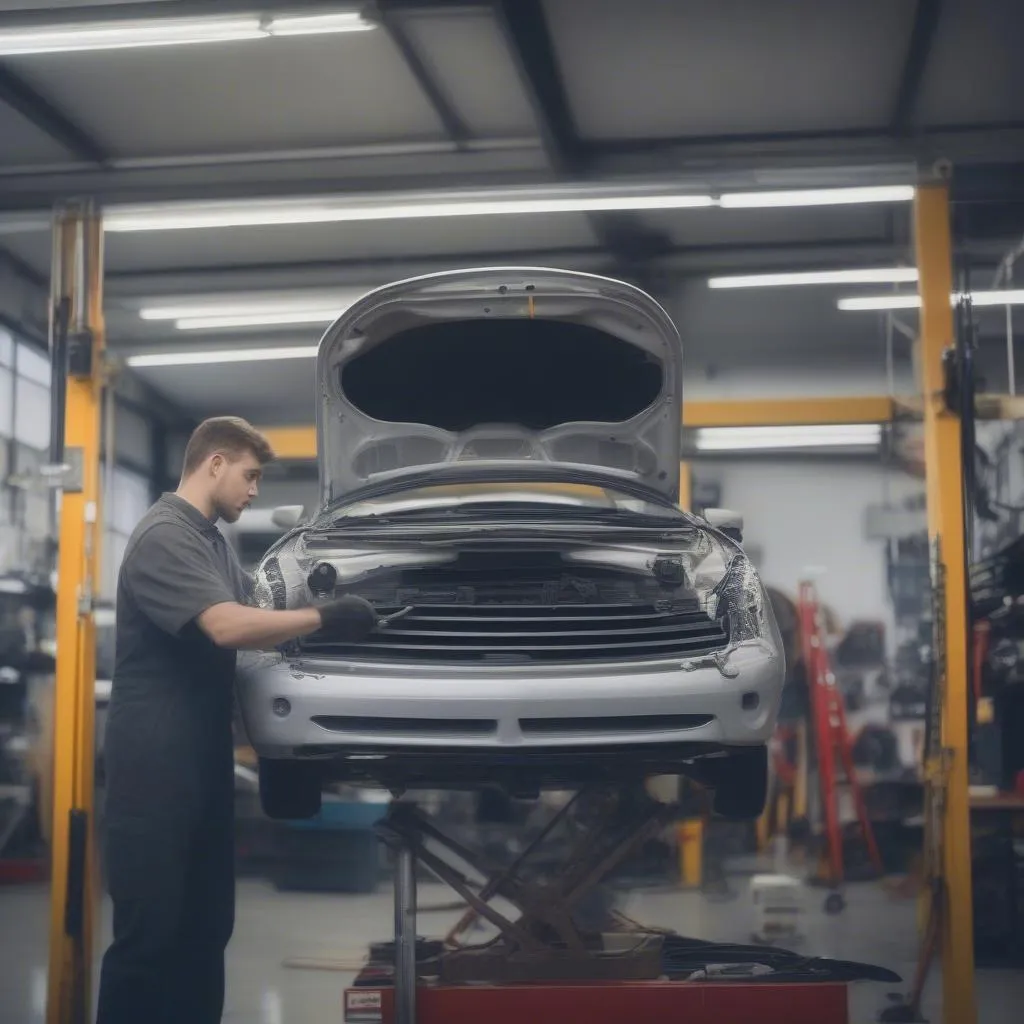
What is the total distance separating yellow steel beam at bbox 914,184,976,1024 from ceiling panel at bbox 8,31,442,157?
2.24 metres

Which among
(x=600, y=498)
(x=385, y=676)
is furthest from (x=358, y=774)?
(x=600, y=498)

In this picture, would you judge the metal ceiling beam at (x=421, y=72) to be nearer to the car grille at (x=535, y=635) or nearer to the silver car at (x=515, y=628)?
the silver car at (x=515, y=628)

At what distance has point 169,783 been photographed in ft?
10.3

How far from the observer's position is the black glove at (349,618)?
297 cm

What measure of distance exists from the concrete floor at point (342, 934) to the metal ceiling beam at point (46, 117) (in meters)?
3.18

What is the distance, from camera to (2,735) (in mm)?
5820

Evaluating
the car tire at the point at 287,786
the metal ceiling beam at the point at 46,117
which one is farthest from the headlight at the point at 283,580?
the metal ceiling beam at the point at 46,117

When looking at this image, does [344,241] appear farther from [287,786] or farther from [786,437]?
[287,786]

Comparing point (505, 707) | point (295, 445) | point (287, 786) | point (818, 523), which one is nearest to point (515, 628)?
point (505, 707)

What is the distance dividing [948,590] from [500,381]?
1.62 meters

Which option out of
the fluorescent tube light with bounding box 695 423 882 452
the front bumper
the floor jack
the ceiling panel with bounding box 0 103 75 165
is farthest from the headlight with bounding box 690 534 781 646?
the ceiling panel with bounding box 0 103 75 165

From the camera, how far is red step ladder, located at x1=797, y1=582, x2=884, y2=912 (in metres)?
5.27

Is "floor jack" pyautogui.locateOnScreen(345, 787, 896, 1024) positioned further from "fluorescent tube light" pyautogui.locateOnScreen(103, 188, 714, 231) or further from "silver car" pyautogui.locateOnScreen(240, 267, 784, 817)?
"fluorescent tube light" pyautogui.locateOnScreen(103, 188, 714, 231)

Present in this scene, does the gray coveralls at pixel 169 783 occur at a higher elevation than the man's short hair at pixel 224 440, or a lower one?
lower
